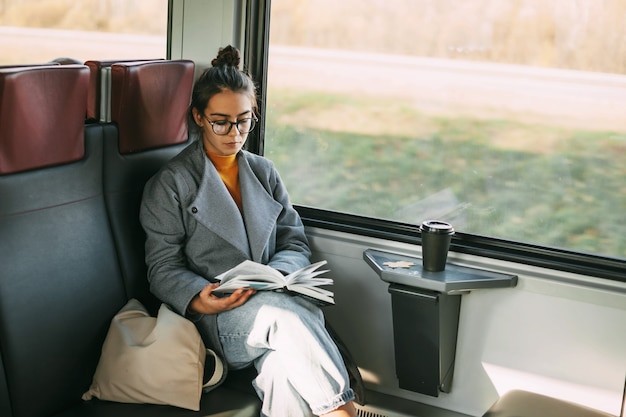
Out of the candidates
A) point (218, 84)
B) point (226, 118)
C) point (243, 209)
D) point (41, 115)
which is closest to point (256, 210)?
point (243, 209)

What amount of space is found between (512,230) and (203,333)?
111 centimetres

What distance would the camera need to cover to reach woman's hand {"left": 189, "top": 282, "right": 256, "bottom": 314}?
234 cm

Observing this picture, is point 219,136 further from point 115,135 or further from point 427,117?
point 427,117

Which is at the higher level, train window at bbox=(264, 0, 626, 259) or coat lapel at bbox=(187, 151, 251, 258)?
train window at bbox=(264, 0, 626, 259)

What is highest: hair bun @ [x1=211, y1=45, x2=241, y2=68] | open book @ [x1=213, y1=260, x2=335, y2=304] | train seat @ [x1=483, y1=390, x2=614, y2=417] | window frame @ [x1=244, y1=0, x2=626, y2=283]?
hair bun @ [x1=211, y1=45, x2=241, y2=68]

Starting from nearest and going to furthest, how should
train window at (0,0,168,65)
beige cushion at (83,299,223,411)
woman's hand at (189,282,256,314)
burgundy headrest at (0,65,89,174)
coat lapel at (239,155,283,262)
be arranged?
1. burgundy headrest at (0,65,89,174)
2. beige cushion at (83,299,223,411)
3. woman's hand at (189,282,256,314)
4. coat lapel at (239,155,283,262)
5. train window at (0,0,168,65)

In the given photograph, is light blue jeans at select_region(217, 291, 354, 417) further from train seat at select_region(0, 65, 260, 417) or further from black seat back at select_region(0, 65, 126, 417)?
black seat back at select_region(0, 65, 126, 417)

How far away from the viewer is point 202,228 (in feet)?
8.12

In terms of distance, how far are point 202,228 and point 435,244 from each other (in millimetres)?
775

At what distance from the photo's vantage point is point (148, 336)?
2.24 meters

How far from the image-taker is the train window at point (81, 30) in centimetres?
289

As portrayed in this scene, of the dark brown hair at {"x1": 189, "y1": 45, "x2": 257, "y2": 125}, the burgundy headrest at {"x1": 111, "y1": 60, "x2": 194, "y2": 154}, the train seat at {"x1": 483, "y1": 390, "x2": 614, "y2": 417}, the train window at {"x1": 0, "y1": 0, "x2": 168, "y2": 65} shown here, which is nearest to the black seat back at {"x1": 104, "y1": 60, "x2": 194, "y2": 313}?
the burgundy headrest at {"x1": 111, "y1": 60, "x2": 194, "y2": 154}

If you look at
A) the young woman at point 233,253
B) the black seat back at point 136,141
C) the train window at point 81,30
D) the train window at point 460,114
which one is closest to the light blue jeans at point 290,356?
the young woman at point 233,253

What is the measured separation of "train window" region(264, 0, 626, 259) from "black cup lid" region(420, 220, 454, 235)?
0.15m
